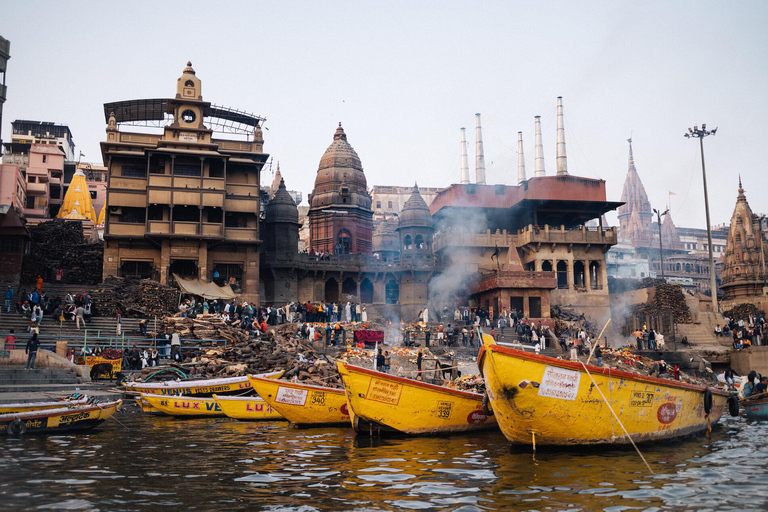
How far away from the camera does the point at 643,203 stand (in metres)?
128

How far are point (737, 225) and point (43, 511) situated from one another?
57007 mm

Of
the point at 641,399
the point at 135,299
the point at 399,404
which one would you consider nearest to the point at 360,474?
the point at 399,404

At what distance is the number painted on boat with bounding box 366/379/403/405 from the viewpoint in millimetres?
14953

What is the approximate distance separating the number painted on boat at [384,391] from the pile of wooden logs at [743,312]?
3928 centimetres

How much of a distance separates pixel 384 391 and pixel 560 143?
5066 centimetres

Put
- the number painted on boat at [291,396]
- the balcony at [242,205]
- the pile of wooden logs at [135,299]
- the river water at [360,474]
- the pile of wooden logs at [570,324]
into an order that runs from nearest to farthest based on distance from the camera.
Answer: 1. the river water at [360,474]
2. the number painted on boat at [291,396]
3. the pile of wooden logs at [135,299]
4. the pile of wooden logs at [570,324]
5. the balcony at [242,205]

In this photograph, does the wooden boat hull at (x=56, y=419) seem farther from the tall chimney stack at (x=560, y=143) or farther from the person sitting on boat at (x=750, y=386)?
the tall chimney stack at (x=560, y=143)

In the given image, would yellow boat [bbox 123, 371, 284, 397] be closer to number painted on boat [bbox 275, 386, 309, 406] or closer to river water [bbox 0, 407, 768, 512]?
number painted on boat [bbox 275, 386, 309, 406]

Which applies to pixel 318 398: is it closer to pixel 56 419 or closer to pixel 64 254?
pixel 56 419

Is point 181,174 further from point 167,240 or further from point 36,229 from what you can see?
point 36,229

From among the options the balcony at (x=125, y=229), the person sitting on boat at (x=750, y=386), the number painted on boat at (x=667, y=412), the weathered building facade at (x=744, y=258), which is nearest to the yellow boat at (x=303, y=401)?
the number painted on boat at (x=667, y=412)

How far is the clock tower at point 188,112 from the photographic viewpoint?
4191 centimetres

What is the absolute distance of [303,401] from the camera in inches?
690

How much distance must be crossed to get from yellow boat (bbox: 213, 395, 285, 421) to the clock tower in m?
25.9
